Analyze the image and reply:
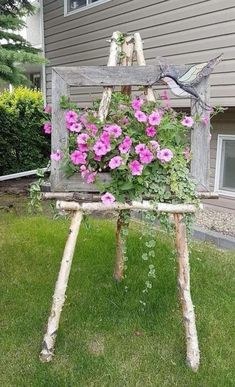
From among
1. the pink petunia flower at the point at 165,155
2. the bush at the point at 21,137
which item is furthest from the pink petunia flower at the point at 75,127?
the bush at the point at 21,137

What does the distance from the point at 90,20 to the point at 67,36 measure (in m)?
0.92

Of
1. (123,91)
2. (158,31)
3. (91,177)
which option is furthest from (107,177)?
(158,31)

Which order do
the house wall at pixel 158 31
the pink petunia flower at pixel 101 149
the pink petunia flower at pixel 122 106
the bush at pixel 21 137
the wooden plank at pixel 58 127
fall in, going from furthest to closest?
1. the bush at pixel 21 137
2. the house wall at pixel 158 31
3. the pink petunia flower at pixel 122 106
4. the wooden plank at pixel 58 127
5. the pink petunia flower at pixel 101 149

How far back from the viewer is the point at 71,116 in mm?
2709

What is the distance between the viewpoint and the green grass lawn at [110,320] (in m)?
2.77

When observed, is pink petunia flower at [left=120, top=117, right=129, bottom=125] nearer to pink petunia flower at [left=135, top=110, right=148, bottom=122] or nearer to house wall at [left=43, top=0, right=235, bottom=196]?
pink petunia flower at [left=135, top=110, right=148, bottom=122]

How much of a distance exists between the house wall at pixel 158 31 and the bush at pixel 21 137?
1.18 meters

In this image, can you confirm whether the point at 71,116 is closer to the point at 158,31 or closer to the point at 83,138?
the point at 83,138

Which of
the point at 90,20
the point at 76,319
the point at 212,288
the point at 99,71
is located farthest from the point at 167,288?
the point at 90,20

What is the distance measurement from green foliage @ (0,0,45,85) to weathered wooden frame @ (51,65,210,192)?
4.11m

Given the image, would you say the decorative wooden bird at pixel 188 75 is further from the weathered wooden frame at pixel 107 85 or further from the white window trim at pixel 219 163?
the white window trim at pixel 219 163

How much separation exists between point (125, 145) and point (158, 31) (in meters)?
4.78

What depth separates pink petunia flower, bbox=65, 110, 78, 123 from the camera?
8.88ft

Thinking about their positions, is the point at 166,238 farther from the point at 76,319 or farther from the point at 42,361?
the point at 42,361
